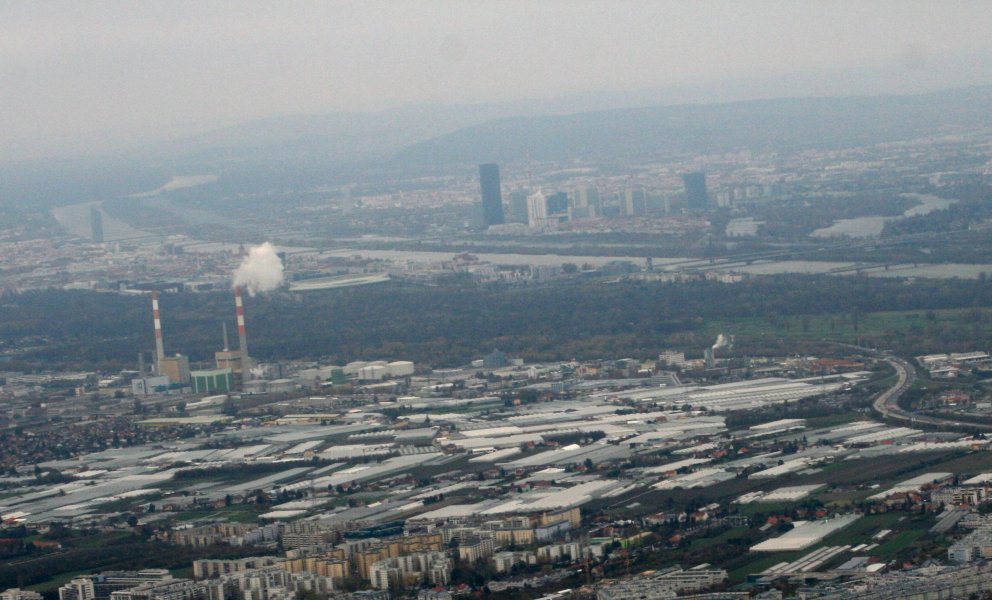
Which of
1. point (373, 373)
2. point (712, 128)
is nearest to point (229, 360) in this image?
point (373, 373)

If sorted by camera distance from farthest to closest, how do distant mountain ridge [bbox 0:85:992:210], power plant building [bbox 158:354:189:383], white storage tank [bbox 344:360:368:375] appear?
distant mountain ridge [bbox 0:85:992:210]
power plant building [bbox 158:354:189:383]
white storage tank [bbox 344:360:368:375]

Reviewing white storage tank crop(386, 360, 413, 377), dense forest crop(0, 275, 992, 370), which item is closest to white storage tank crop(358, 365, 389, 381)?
white storage tank crop(386, 360, 413, 377)

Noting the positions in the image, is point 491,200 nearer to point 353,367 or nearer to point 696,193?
point 696,193

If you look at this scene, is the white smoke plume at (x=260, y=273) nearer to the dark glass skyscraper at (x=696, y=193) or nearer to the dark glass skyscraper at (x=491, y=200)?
the dark glass skyscraper at (x=491, y=200)

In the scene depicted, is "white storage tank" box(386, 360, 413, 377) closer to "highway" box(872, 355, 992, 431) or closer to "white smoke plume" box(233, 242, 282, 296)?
"highway" box(872, 355, 992, 431)

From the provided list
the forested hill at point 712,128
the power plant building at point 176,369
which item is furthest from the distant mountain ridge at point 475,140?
the power plant building at point 176,369
